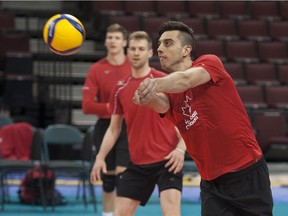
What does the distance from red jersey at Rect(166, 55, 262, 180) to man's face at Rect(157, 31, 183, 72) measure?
0.13 meters

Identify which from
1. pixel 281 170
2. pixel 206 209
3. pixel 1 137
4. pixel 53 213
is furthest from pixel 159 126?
pixel 281 170

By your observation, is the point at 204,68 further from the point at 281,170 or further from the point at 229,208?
the point at 281,170

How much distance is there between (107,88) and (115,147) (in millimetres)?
771

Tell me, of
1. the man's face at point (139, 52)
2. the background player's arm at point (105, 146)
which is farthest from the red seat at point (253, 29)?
the background player's arm at point (105, 146)

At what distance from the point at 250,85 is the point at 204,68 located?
10.7m

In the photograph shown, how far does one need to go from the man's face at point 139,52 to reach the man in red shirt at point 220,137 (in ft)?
6.49

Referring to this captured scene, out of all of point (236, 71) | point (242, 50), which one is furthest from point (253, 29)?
point (236, 71)

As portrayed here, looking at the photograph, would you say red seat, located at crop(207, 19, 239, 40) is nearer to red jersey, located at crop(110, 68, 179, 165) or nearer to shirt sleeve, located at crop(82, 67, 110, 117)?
shirt sleeve, located at crop(82, 67, 110, 117)

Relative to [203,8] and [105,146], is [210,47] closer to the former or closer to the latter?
[203,8]

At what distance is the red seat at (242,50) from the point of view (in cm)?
1625

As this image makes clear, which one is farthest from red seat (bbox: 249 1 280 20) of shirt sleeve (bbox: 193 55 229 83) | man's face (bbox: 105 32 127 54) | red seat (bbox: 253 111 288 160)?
shirt sleeve (bbox: 193 55 229 83)

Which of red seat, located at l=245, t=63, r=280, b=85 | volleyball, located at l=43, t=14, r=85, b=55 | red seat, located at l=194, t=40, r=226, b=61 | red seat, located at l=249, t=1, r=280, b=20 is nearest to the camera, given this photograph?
volleyball, located at l=43, t=14, r=85, b=55

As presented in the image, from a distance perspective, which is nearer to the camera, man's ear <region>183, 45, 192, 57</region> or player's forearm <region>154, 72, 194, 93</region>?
player's forearm <region>154, 72, 194, 93</region>

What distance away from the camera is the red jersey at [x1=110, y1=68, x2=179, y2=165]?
645cm
